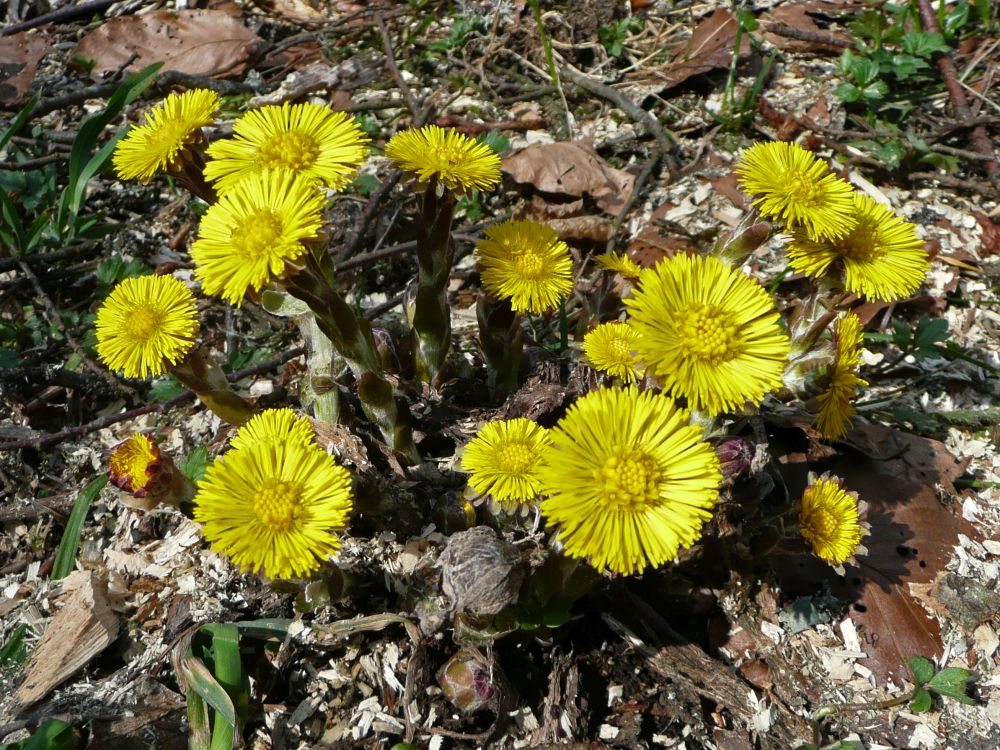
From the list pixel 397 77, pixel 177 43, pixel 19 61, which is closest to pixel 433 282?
pixel 397 77

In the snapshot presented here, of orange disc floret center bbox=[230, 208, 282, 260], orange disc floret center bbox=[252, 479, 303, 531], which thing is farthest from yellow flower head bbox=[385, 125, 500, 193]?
orange disc floret center bbox=[252, 479, 303, 531]

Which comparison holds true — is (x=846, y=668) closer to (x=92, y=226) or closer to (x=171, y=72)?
(x=92, y=226)

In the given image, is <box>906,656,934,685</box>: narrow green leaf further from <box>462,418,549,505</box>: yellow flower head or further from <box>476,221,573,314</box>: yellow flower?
<box>476,221,573,314</box>: yellow flower

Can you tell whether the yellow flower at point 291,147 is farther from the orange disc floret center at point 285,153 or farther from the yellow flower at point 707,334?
the yellow flower at point 707,334

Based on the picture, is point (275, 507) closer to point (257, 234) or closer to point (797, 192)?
point (257, 234)

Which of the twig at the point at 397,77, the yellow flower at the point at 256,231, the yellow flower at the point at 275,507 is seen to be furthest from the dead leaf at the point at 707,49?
the yellow flower at the point at 275,507

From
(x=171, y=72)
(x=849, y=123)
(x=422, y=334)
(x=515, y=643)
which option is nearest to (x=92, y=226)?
(x=171, y=72)
